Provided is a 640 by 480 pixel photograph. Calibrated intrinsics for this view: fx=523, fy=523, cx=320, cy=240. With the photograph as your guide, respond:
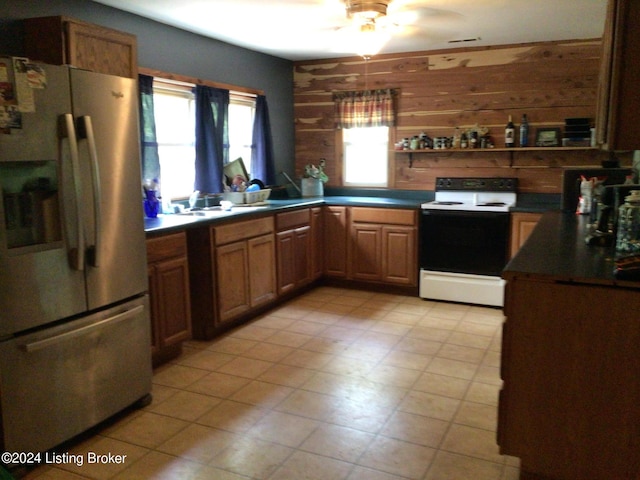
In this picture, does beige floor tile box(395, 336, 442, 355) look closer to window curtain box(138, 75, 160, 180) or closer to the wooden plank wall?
the wooden plank wall

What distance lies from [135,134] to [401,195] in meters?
3.18

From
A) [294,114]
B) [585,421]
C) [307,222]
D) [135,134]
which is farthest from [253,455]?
[294,114]

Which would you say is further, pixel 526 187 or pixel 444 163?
pixel 444 163

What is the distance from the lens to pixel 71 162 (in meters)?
2.25

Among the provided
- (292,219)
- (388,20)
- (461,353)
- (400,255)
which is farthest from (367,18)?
(461,353)

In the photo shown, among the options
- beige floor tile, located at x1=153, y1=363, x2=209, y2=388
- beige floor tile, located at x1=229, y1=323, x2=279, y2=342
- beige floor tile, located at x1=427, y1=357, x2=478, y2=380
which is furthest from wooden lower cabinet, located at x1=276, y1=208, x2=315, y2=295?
beige floor tile, located at x1=427, y1=357, x2=478, y2=380

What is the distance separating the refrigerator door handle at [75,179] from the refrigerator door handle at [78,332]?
0.94 ft

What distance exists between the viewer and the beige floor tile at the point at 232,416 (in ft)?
8.48

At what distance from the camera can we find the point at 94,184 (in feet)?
7.68

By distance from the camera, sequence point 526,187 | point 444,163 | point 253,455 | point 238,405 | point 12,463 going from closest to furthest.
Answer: point 12,463 → point 253,455 → point 238,405 → point 526,187 → point 444,163

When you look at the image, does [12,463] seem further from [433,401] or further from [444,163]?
[444,163]

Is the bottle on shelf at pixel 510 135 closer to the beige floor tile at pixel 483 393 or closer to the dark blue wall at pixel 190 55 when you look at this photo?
the dark blue wall at pixel 190 55

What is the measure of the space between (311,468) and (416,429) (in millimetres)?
595

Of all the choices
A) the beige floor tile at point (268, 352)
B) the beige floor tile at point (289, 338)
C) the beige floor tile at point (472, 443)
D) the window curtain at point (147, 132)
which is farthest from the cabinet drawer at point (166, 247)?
the beige floor tile at point (472, 443)
